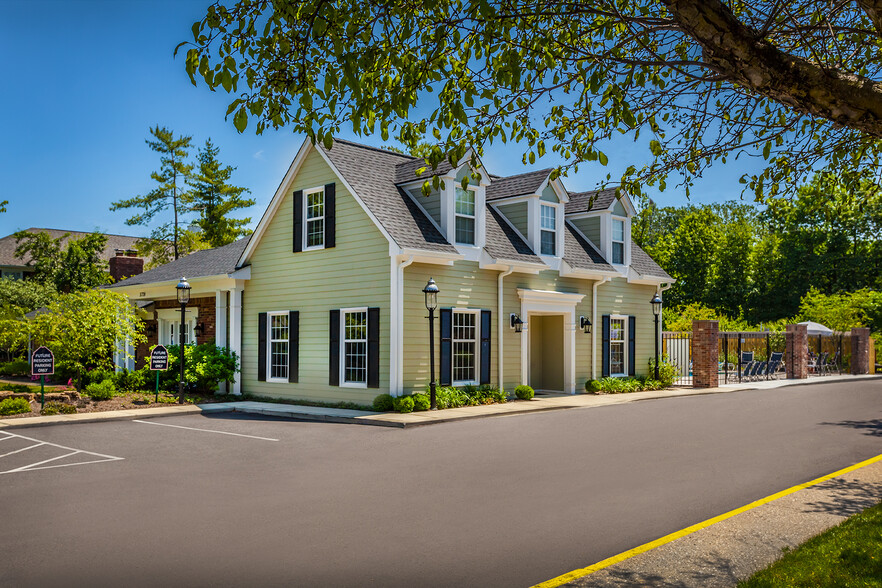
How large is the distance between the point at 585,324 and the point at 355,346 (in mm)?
7887

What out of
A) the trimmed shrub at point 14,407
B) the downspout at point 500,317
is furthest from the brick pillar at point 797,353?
the trimmed shrub at point 14,407

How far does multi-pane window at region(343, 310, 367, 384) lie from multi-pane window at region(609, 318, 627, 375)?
940 cm

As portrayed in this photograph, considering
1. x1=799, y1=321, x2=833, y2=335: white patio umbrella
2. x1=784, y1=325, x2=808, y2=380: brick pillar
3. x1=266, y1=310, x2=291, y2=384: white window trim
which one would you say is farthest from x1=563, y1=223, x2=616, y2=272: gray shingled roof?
x1=799, y1=321, x2=833, y2=335: white patio umbrella

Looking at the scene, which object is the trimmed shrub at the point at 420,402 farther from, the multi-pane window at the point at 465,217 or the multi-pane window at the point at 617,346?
the multi-pane window at the point at 617,346

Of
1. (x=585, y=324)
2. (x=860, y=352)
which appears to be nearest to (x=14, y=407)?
(x=585, y=324)

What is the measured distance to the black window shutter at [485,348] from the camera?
19641 mm

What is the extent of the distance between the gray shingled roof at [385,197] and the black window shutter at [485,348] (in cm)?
230

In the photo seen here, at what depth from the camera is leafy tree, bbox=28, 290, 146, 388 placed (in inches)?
876

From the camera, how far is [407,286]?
58.5ft

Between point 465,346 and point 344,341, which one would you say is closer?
point 344,341

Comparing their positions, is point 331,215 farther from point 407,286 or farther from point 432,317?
point 432,317

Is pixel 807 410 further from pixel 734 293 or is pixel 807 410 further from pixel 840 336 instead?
pixel 734 293

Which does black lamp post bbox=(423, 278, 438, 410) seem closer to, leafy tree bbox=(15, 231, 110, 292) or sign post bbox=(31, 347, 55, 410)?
sign post bbox=(31, 347, 55, 410)

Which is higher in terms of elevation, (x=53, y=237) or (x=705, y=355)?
(x=53, y=237)
